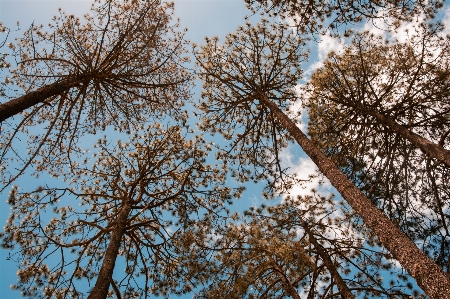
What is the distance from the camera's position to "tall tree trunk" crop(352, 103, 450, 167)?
6.91m

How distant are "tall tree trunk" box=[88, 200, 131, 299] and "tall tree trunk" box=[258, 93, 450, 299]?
4361mm

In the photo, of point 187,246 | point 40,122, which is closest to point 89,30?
point 40,122

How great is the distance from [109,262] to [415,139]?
24.7 feet

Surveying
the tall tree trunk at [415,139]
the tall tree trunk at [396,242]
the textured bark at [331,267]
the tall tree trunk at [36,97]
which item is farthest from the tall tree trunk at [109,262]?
the tall tree trunk at [415,139]

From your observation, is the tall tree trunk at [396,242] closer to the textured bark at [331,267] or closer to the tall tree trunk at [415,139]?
the textured bark at [331,267]

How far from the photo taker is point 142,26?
7465 millimetres

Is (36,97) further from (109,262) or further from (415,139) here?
(415,139)

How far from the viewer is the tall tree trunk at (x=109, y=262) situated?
530 cm

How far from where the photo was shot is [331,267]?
22.5 ft

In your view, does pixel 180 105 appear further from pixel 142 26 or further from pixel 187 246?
pixel 187 246

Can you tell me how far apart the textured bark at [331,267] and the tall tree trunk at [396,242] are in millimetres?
1894

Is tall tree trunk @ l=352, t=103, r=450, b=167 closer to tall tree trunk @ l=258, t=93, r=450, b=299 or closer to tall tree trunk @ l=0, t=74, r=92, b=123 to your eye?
tall tree trunk @ l=258, t=93, r=450, b=299

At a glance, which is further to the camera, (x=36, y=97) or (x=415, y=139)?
(x=415, y=139)

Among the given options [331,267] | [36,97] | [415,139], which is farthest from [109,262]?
[415,139]
